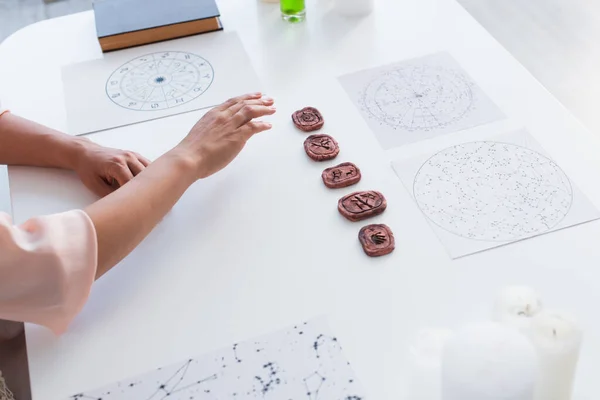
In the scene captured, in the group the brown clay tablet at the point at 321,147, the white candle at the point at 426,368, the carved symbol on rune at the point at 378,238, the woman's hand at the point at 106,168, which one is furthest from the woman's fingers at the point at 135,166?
the white candle at the point at 426,368

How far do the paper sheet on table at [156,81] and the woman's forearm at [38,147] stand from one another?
80mm

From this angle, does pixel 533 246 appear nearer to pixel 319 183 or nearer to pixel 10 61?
pixel 319 183

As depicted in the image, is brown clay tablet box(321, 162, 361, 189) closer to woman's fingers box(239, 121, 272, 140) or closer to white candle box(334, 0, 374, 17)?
woman's fingers box(239, 121, 272, 140)

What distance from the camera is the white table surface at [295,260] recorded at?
86 cm

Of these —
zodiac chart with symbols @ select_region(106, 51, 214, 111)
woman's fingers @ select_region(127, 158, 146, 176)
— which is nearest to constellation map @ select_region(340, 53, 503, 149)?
zodiac chart with symbols @ select_region(106, 51, 214, 111)

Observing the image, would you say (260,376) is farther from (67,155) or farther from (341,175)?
(67,155)

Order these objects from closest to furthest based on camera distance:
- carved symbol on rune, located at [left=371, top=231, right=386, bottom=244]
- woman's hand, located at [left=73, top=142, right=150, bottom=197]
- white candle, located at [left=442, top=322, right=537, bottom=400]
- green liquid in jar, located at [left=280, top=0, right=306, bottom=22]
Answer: white candle, located at [left=442, top=322, right=537, bottom=400]
carved symbol on rune, located at [left=371, top=231, right=386, bottom=244]
woman's hand, located at [left=73, top=142, right=150, bottom=197]
green liquid in jar, located at [left=280, top=0, right=306, bottom=22]

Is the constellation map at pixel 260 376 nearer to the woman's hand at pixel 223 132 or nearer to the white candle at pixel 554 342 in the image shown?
the white candle at pixel 554 342

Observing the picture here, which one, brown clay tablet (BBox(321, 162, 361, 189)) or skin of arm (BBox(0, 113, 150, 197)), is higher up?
skin of arm (BBox(0, 113, 150, 197))

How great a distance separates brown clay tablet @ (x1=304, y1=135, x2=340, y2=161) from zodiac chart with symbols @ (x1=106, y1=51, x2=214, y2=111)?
10.5 inches

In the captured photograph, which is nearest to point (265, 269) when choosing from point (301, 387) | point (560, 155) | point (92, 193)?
point (301, 387)

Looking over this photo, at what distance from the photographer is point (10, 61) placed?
1.39 metres

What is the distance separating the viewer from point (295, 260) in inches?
37.7

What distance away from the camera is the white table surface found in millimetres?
863
